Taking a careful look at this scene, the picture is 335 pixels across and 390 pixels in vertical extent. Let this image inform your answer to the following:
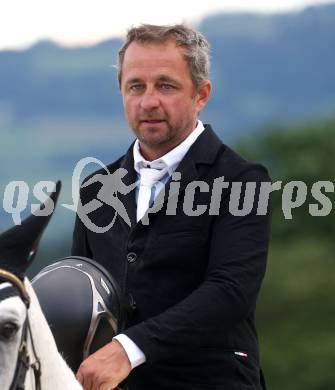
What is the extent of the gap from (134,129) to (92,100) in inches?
1409

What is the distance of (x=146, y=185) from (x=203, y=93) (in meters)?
0.52

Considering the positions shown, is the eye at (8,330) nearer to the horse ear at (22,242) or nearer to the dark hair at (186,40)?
the horse ear at (22,242)

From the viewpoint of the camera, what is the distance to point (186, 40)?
552 centimetres

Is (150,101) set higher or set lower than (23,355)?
higher

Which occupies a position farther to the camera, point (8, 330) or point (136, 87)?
point (136, 87)

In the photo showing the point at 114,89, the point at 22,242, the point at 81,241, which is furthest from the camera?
the point at 114,89

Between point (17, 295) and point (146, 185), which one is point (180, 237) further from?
point (17, 295)

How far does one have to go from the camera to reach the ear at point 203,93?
18.4 ft

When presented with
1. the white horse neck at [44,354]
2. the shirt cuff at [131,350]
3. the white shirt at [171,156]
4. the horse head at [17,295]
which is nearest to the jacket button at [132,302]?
the shirt cuff at [131,350]

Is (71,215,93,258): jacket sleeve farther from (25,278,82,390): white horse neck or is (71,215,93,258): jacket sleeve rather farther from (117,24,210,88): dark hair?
(25,278,82,390): white horse neck

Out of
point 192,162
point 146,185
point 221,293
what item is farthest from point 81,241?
point 221,293

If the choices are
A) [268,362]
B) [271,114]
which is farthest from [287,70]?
[268,362]

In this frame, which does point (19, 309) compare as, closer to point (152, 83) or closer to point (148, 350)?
point (148, 350)

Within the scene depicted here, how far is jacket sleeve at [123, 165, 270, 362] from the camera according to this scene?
15.8ft
